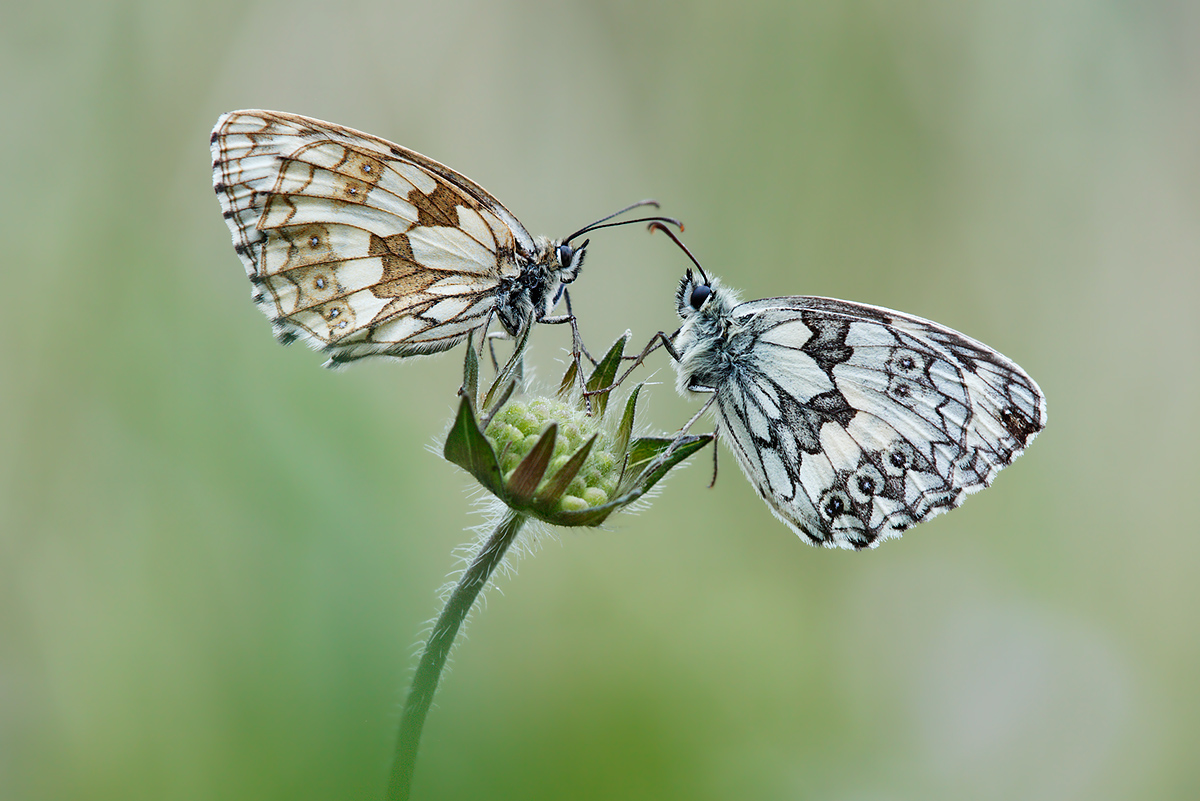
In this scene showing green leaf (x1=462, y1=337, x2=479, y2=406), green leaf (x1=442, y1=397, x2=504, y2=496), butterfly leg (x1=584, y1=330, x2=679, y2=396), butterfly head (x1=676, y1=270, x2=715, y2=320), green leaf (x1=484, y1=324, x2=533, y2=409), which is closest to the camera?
green leaf (x1=442, y1=397, x2=504, y2=496)

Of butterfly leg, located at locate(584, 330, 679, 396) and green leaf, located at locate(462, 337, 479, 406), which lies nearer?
green leaf, located at locate(462, 337, 479, 406)

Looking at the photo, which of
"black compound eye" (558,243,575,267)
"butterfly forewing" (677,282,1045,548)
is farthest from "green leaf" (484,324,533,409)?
"butterfly forewing" (677,282,1045,548)

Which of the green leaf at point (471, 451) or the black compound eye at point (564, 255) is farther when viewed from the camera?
the black compound eye at point (564, 255)

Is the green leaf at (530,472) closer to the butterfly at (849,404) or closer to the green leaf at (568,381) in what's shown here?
the green leaf at (568,381)

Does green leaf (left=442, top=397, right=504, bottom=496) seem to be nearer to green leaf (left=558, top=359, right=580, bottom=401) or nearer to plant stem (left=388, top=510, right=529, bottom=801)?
plant stem (left=388, top=510, right=529, bottom=801)

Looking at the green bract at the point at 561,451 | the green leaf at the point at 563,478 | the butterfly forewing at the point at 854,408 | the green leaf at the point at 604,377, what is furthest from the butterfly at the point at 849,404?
the green leaf at the point at 563,478

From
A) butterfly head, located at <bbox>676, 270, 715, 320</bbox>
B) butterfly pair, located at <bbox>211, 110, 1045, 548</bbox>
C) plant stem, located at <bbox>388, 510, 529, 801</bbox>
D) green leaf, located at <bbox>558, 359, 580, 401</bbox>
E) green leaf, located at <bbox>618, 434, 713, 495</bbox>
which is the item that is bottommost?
plant stem, located at <bbox>388, 510, 529, 801</bbox>

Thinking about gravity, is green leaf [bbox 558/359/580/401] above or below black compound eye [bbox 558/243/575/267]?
below

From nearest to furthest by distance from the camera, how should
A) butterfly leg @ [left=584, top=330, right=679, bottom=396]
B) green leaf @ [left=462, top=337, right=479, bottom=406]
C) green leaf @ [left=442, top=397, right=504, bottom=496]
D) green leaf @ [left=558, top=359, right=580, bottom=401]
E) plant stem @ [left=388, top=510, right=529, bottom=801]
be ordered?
plant stem @ [left=388, top=510, right=529, bottom=801], green leaf @ [left=442, top=397, right=504, bottom=496], green leaf @ [left=462, top=337, right=479, bottom=406], green leaf @ [left=558, top=359, right=580, bottom=401], butterfly leg @ [left=584, top=330, right=679, bottom=396]
